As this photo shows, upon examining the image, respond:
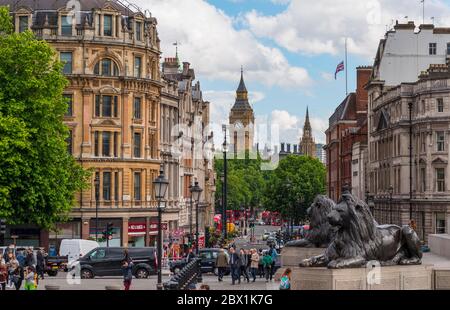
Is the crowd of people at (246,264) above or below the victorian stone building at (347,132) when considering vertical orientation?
below

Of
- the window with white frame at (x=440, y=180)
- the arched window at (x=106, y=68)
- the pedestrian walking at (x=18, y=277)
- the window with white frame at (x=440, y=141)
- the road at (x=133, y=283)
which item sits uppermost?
the arched window at (x=106, y=68)

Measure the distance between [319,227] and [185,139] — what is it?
6594 cm

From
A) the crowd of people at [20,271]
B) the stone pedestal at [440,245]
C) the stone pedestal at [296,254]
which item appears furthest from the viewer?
the crowd of people at [20,271]

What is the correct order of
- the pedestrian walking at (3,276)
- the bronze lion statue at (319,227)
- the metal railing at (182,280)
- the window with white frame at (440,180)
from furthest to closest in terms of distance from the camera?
the window with white frame at (440,180), the pedestrian walking at (3,276), the bronze lion statue at (319,227), the metal railing at (182,280)

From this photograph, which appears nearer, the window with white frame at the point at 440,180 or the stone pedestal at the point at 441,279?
the stone pedestal at the point at 441,279

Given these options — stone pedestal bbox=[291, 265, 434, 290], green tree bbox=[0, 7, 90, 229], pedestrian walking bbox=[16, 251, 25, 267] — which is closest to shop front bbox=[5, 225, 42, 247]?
green tree bbox=[0, 7, 90, 229]

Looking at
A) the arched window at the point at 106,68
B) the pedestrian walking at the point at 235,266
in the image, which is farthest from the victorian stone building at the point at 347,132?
the pedestrian walking at the point at 235,266

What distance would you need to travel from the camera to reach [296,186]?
16100 centimetres

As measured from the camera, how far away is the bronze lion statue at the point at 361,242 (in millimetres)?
22297

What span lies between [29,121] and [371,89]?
179 ft

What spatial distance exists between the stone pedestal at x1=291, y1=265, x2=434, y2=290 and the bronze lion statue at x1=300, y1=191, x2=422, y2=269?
8.0 inches

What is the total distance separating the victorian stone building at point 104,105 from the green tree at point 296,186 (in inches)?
2983

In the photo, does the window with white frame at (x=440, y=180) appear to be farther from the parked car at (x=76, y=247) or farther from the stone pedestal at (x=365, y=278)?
the stone pedestal at (x=365, y=278)

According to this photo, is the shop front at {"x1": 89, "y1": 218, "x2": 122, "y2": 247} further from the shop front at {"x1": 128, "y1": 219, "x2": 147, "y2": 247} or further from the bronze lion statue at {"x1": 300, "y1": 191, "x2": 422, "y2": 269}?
the bronze lion statue at {"x1": 300, "y1": 191, "x2": 422, "y2": 269}
